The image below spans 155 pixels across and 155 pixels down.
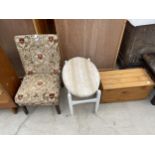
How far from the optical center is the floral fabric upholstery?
133 centimetres

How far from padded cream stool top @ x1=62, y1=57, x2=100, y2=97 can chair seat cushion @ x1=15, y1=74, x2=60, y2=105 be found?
152 millimetres

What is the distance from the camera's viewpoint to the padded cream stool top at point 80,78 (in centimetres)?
133

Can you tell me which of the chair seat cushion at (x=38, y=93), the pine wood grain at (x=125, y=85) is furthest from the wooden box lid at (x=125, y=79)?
the chair seat cushion at (x=38, y=93)

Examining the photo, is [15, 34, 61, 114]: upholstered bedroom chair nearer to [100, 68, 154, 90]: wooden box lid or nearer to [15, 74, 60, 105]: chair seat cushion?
[15, 74, 60, 105]: chair seat cushion

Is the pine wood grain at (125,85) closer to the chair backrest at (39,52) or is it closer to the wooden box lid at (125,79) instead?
the wooden box lid at (125,79)

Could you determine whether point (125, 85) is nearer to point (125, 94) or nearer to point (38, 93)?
point (125, 94)

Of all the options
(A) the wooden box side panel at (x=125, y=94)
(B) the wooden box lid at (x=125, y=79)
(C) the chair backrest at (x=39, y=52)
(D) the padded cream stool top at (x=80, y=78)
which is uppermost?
(C) the chair backrest at (x=39, y=52)

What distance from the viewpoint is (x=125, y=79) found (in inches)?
62.5

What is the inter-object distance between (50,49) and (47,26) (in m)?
0.57

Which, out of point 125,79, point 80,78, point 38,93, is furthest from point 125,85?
point 38,93

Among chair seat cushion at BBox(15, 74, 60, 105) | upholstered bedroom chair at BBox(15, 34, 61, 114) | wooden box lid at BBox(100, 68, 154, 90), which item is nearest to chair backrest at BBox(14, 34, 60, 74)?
upholstered bedroom chair at BBox(15, 34, 61, 114)

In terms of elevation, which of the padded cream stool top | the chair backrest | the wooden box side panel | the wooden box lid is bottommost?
the wooden box side panel
